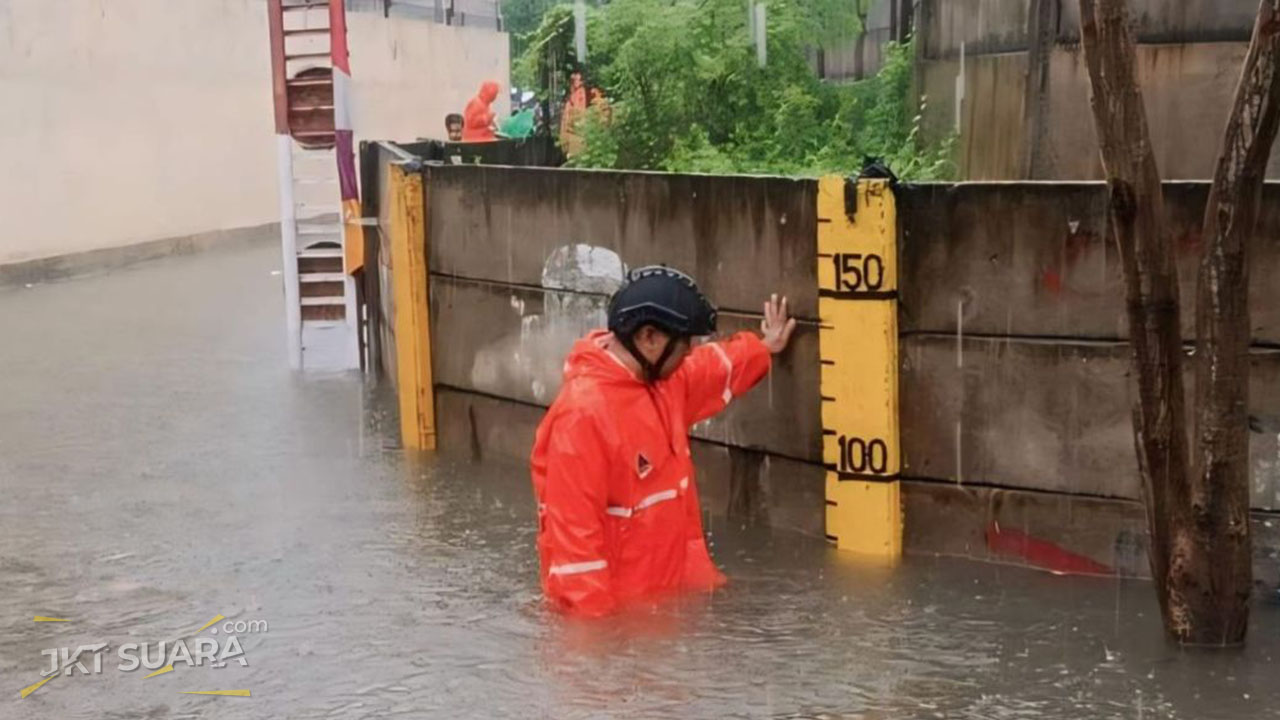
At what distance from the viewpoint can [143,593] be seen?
18.9ft

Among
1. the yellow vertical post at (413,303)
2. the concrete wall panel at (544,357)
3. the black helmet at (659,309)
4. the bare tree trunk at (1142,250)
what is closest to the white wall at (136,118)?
the yellow vertical post at (413,303)

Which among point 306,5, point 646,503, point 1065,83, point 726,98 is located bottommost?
point 646,503

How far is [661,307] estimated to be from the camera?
4941mm

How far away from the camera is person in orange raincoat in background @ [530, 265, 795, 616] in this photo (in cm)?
495

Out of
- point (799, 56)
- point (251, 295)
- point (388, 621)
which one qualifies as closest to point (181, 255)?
point (251, 295)

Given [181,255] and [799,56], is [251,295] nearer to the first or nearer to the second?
[181,255]

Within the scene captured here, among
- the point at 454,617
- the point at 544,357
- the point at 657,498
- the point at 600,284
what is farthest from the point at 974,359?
the point at 544,357

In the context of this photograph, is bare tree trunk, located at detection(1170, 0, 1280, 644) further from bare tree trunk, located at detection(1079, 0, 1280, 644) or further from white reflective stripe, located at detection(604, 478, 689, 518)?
white reflective stripe, located at detection(604, 478, 689, 518)

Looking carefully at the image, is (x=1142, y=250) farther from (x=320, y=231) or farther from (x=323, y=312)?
(x=320, y=231)

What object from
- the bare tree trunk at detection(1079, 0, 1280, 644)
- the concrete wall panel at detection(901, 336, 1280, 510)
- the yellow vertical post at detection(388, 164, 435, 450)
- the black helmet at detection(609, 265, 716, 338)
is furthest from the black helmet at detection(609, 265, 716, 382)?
the yellow vertical post at detection(388, 164, 435, 450)

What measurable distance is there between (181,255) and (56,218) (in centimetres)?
281

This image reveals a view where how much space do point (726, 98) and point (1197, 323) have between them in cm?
719

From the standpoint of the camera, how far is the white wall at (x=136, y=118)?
1656cm

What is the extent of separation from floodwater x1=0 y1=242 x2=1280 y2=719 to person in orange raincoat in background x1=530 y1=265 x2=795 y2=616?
0.17m
